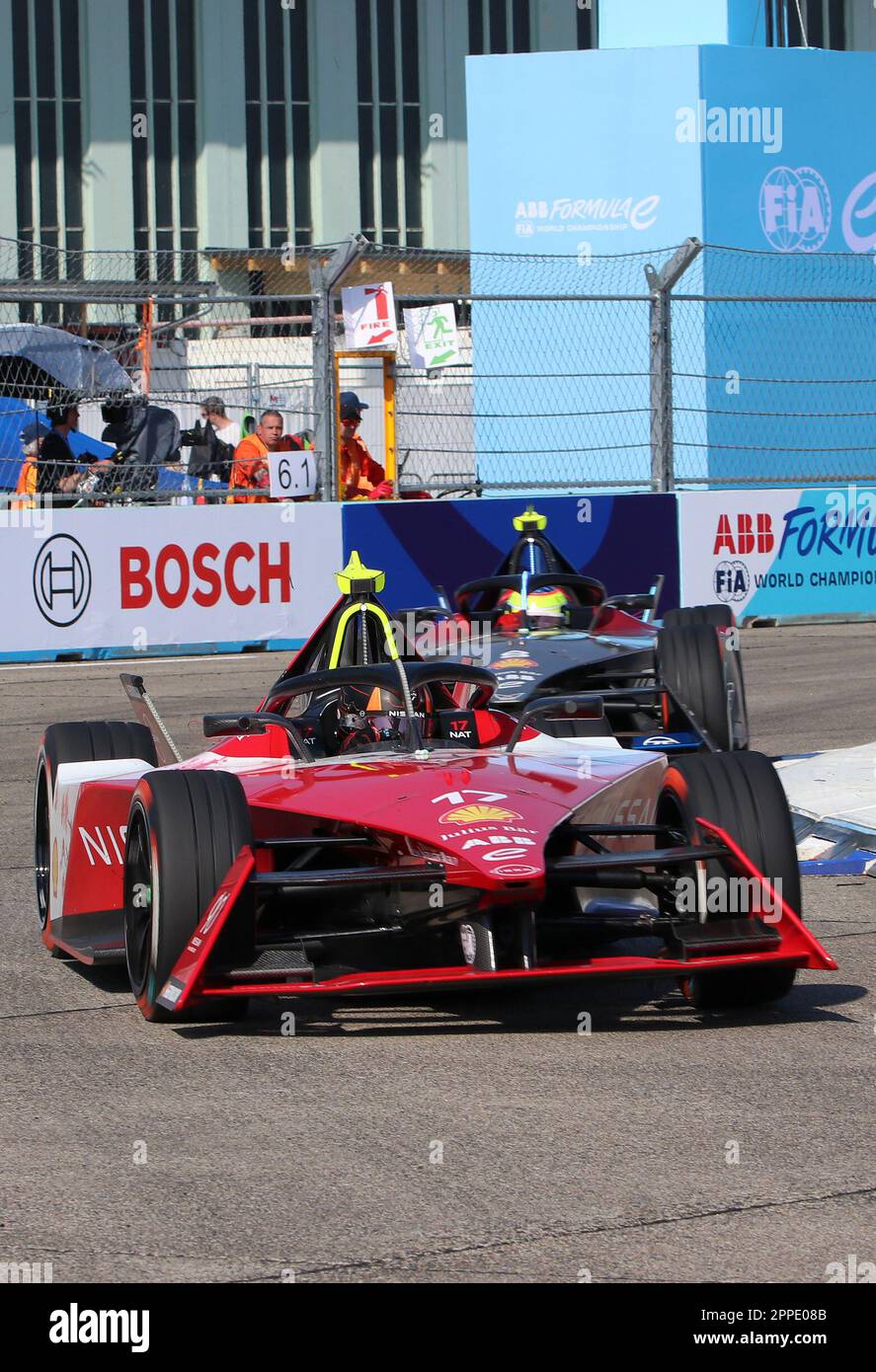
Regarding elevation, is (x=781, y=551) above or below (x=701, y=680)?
above

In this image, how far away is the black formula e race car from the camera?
8922 mm

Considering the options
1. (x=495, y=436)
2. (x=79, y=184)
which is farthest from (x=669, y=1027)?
(x=79, y=184)

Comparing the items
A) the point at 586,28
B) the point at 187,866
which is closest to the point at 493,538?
the point at 187,866

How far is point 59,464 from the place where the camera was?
1498 centimetres

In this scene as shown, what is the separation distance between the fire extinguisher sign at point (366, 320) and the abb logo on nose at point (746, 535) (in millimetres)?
3242

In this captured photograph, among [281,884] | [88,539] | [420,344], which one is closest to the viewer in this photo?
[281,884]

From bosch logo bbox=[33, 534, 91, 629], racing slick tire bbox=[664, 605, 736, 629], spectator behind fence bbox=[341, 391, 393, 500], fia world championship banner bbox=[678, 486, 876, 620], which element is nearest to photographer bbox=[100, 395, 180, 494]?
bosch logo bbox=[33, 534, 91, 629]

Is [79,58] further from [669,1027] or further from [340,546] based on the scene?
[669,1027]

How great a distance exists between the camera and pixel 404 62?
46.4m

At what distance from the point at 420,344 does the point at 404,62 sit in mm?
27159

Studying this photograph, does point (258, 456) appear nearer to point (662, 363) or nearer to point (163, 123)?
→ point (662, 363)

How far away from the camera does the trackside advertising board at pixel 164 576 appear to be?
49.0ft

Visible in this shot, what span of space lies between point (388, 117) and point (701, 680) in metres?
39.9

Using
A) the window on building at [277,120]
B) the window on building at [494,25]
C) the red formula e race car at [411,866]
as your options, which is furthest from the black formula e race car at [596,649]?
the window on building at [494,25]
